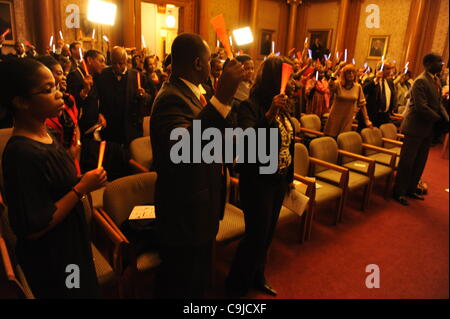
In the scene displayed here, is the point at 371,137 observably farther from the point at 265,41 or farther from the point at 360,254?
the point at 265,41

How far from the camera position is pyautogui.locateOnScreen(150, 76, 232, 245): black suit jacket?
4.25ft

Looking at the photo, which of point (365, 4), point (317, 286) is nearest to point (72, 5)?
point (317, 286)

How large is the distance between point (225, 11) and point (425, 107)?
8.51 meters

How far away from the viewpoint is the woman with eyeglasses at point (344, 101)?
418 cm

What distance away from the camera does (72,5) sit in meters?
7.48

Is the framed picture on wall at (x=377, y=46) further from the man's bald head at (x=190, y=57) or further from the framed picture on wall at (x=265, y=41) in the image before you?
the man's bald head at (x=190, y=57)

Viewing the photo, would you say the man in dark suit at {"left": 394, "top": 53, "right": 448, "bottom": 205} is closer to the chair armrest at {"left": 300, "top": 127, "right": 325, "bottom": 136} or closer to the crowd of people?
the chair armrest at {"left": 300, "top": 127, "right": 325, "bottom": 136}

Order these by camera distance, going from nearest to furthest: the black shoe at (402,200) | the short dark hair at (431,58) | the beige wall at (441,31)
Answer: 1. the short dark hair at (431,58)
2. the black shoe at (402,200)
3. the beige wall at (441,31)

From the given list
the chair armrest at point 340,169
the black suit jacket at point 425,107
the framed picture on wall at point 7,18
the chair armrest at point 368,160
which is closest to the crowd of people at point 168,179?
the chair armrest at point 340,169

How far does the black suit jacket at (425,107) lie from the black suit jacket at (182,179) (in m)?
3.21

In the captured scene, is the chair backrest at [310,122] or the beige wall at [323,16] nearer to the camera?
the chair backrest at [310,122]

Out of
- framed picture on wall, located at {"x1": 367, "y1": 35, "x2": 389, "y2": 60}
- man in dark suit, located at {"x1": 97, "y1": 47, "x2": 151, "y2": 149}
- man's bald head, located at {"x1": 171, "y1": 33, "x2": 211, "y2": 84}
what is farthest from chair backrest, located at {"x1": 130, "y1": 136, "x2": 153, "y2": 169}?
framed picture on wall, located at {"x1": 367, "y1": 35, "x2": 389, "y2": 60}

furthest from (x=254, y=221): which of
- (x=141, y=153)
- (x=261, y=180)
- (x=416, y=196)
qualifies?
(x=416, y=196)
